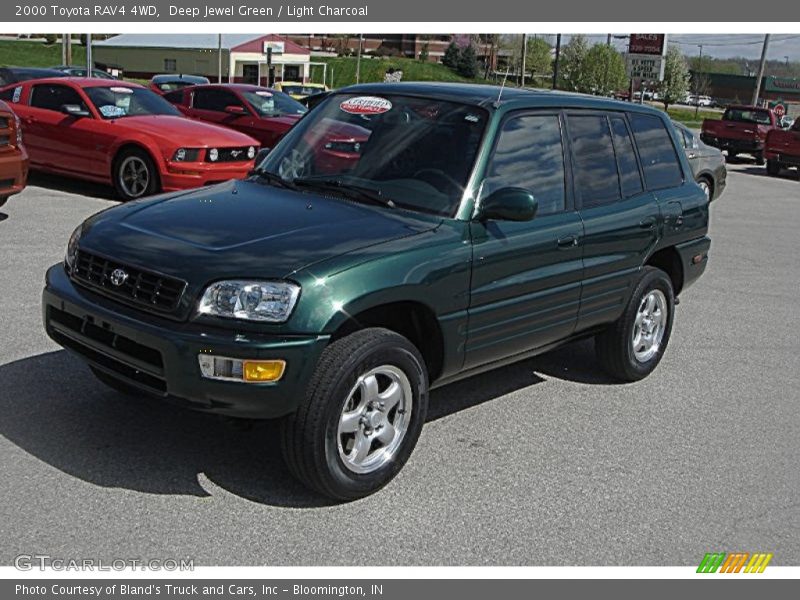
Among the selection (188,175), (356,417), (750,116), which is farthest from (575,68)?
(356,417)

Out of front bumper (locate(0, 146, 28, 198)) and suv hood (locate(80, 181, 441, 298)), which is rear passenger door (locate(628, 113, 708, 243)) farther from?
front bumper (locate(0, 146, 28, 198))

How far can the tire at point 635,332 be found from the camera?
601cm

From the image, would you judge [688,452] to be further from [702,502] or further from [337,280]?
[337,280]

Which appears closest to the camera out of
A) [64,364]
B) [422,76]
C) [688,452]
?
[688,452]

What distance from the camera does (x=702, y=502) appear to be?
4457mm

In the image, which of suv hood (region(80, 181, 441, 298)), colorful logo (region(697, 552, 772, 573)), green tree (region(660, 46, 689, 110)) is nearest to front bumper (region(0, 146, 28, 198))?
suv hood (region(80, 181, 441, 298))

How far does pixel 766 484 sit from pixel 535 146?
2.10m

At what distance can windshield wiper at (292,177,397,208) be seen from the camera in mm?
4789

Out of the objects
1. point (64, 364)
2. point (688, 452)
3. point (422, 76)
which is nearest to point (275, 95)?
point (64, 364)

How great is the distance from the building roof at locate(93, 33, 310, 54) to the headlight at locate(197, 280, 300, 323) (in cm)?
6884

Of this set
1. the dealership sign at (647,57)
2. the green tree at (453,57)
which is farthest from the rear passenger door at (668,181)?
the green tree at (453,57)

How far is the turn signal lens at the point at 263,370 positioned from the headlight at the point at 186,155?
7.97 m

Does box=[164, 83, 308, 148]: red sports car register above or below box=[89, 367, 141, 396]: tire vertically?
above

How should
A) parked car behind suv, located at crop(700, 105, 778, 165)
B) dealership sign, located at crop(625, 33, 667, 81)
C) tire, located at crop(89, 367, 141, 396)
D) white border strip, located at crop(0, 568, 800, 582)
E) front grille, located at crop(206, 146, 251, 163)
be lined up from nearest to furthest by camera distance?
white border strip, located at crop(0, 568, 800, 582)
tire, located at crop(89, 367, 141, 396)
front grille, located at crop(206, 146, 251, 163)
parked car behind suv, located at crop(700, 105, 778, 165)
dealership sign, located at crop(625, 33, 667, 81)
